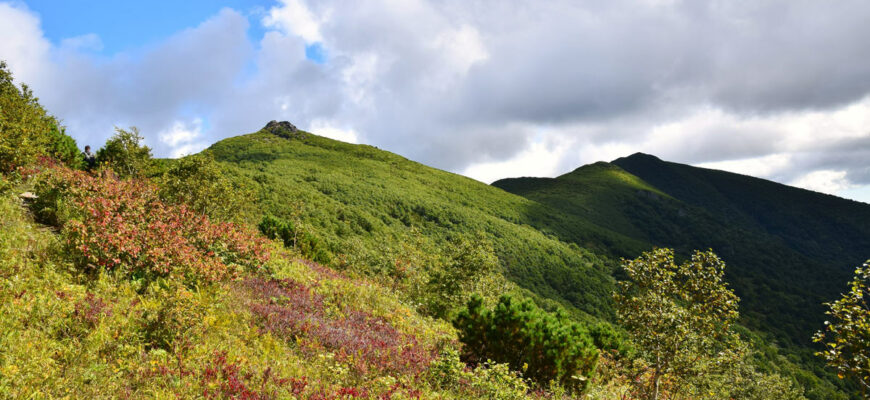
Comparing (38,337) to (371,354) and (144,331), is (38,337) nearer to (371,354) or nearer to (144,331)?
(144,331)

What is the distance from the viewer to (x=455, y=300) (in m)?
24.0

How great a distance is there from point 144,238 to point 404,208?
296ft

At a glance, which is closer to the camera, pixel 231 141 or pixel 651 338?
pixel 651 338

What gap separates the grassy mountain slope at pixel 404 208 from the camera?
72.1 metres

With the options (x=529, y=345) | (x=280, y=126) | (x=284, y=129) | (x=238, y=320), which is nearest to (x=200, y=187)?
(x=238, y=320)

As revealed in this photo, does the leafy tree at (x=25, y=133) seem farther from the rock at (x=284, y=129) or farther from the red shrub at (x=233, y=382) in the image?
the rock at (x=284, y=129)

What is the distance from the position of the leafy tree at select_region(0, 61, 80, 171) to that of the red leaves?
8.83 ft

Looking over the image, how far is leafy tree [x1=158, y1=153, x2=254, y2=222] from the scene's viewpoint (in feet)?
67.1

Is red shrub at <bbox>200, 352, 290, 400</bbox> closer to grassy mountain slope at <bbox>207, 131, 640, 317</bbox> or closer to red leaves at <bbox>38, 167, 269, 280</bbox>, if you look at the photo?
red leaves at <bbox>38, 167, 269, 280</bbox>

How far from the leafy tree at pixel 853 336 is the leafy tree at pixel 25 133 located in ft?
75.5

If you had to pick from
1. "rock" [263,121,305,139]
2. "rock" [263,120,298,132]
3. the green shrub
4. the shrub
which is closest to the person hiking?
the green shrub

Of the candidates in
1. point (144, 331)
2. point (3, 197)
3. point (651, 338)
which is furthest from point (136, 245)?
point (651, 338)

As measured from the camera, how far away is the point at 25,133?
1602 centimetres

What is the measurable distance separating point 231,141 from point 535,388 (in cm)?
15361
